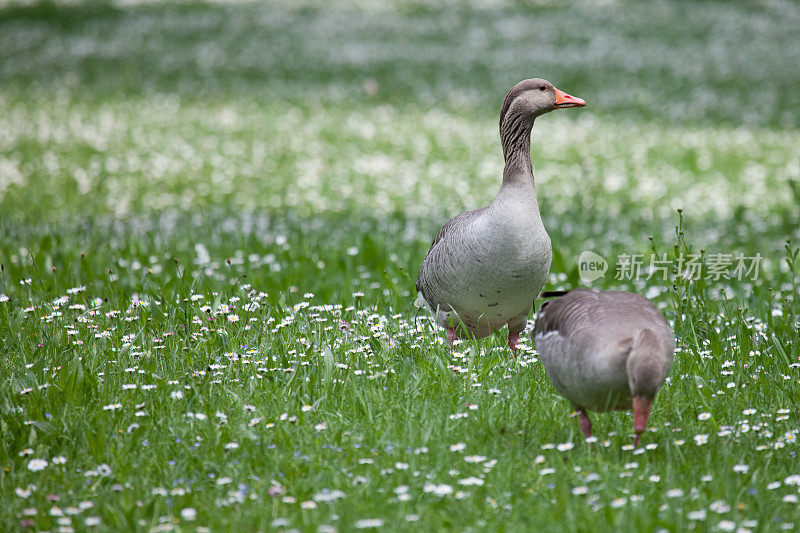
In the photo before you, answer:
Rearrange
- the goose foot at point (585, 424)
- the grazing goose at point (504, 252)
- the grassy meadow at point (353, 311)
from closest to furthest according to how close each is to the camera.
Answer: the grassy meadow at point (353, 311) → the goose foot at point (585, 424) → the grazing goose at point (504, 252)

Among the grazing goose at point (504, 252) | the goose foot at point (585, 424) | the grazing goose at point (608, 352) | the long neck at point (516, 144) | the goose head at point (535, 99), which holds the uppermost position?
the goose head at point (535, 99)

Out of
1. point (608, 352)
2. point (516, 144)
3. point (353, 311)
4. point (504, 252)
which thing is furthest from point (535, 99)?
point (608, 352)

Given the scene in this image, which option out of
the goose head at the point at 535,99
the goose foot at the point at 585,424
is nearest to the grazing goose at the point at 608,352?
the goose foot at the point at 585,424

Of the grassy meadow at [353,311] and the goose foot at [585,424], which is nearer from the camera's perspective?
the grassy meadow at [353,311]

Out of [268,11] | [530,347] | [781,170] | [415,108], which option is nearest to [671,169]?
[781,170]

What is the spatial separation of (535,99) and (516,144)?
33 cm

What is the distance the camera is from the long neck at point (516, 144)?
5.68 metres

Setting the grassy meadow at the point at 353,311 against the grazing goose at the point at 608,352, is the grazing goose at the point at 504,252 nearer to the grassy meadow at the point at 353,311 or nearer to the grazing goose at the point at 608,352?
the grassy meadow at the point at 353,311

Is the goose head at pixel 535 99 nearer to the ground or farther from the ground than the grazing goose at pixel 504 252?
farther from the ground

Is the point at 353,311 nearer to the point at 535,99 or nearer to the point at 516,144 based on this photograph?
the point at 516,144

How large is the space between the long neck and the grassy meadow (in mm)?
1251

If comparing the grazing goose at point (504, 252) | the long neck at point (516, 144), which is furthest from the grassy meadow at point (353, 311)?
the long neck at point (516, 144)

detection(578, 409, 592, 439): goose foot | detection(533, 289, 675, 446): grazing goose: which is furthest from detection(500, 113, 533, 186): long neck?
detection(578, 409, 592, 439): goose foot

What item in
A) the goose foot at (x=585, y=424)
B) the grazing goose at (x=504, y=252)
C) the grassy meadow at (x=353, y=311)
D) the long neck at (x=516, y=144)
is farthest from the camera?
the long neck at (x=516, y=144)
